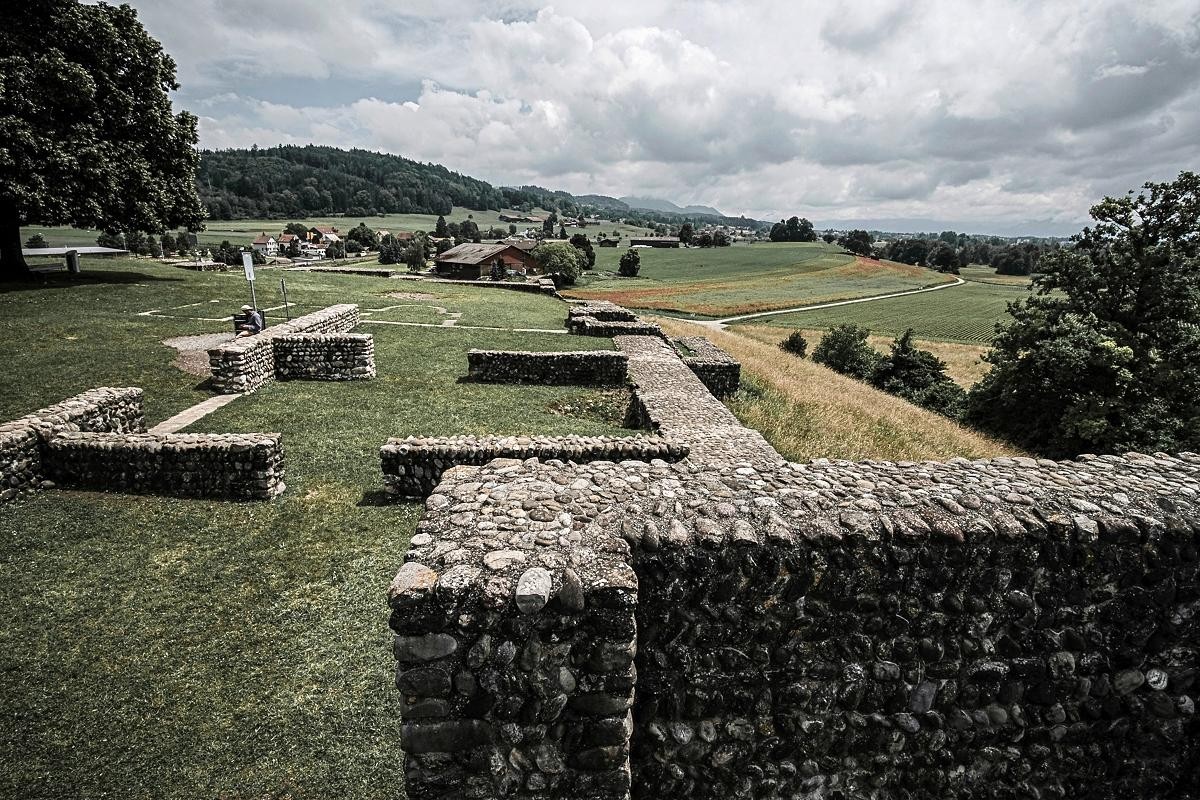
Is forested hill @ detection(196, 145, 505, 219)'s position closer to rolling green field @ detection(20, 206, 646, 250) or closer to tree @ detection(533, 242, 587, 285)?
rolling green field @ detection(20, 206, 646, 250)

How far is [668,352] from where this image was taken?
64.9ft

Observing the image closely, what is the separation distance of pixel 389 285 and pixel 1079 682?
38.4 m

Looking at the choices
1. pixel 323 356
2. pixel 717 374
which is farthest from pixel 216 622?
pixel 717 374

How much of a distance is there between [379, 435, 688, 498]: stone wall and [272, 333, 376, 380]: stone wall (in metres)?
7.39

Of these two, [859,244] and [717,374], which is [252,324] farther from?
[859,244]

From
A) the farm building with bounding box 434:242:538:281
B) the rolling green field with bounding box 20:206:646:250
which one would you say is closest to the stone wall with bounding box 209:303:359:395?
the farm building with bounding box 434:242:538:281

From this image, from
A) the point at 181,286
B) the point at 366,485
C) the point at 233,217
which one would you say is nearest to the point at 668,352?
the point at 366,485

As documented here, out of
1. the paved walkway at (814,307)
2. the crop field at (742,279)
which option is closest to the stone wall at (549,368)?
the paved walkway at (814,307)

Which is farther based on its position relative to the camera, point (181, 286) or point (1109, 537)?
point (181, 286)

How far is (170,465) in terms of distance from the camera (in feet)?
29.1

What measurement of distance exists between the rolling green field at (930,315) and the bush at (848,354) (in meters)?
19.2

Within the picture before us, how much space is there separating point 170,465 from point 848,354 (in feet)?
117

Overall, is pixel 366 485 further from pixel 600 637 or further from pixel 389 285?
pixel 389 285

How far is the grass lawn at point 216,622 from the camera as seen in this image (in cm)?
466
